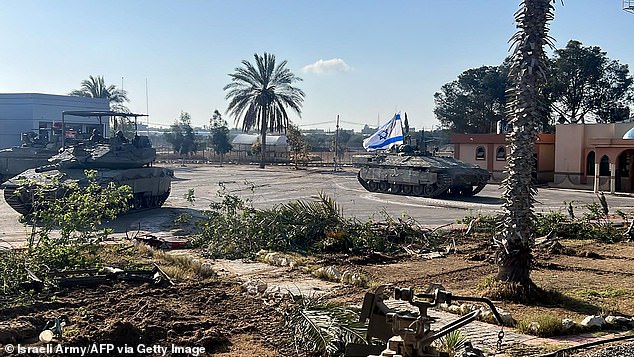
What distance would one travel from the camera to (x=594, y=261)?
44.5 ft

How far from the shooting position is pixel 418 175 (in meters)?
31.7

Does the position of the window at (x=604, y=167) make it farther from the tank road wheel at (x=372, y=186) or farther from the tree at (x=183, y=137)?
the tree at (x=183, y=137)

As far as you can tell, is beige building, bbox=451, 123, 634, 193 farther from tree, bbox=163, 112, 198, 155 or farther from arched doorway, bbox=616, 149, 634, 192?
tree, bbox=163, 112, 198, 155

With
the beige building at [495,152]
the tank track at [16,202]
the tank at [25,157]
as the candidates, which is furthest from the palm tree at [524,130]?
the beige building at [495,152]

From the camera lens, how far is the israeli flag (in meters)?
40.7

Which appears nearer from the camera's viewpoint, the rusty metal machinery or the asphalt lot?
the rusty metal machinery

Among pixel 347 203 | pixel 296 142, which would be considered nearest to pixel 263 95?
pixel 296 142

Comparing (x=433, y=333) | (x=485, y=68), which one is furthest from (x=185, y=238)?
(x=485, y=68)

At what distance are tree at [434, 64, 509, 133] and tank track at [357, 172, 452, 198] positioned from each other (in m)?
28.5

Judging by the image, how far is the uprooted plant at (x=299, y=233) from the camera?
1448cm

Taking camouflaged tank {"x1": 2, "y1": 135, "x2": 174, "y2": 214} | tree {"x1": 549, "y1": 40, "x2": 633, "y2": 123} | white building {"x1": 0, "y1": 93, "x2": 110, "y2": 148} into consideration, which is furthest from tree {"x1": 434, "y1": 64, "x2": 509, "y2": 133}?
camouflaged tank {"x1": 2, "y1": 135, "x2": 174, "y2": 214}

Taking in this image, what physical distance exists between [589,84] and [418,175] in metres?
28.1

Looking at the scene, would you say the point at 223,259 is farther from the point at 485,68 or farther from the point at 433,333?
the point at 485,68

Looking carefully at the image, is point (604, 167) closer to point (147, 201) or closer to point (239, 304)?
point (147, 201)
